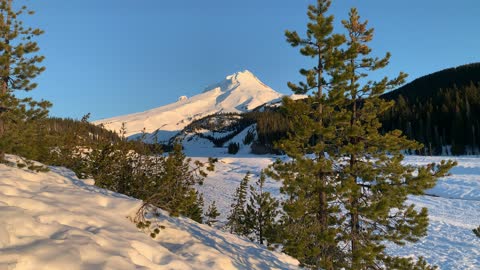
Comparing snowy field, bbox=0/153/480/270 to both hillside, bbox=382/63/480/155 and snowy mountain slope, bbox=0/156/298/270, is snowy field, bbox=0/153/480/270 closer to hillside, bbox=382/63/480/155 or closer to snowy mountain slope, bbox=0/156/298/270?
snowy mountain slope, bbox=0/156/298/270

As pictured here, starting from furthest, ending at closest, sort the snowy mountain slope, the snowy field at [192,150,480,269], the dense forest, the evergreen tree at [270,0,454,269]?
1. the dense forest
2. the snowy field at [192,150,480,269]
3. the evergreen tree at [270,0,454,269]
4. the snowy mountain slope

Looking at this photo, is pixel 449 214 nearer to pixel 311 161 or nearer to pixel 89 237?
pixel 311 161

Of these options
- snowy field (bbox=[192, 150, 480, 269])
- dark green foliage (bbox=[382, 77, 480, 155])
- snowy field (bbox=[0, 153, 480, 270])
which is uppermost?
dark green foliage (bbox=[382, 77, 480, 155])

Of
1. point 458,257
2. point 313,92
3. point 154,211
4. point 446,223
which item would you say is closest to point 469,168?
point 446,223

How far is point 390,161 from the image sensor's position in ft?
29.7

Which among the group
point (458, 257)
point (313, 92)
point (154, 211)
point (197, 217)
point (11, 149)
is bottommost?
point (458, 257)

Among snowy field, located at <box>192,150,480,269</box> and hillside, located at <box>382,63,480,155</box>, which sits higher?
hillside, located at <box>382,63,480,155</box>

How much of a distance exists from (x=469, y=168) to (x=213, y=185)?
32592mm

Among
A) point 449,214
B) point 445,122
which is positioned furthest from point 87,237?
point 445,122

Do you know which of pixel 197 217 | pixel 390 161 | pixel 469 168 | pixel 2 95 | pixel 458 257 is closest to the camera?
pixel 2 95

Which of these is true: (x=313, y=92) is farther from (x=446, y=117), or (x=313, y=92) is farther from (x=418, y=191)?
(x=446, y=117)

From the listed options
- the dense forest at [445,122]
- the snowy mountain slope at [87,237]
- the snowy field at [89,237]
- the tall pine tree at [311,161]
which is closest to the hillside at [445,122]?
the dense forest at [445,122]

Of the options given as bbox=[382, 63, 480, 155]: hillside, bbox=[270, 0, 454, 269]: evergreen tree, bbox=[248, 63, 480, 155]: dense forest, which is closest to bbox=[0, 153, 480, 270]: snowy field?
bbox=[270, 0, 454, 269]: evergreen tree

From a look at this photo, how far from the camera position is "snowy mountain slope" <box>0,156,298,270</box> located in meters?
3.41
